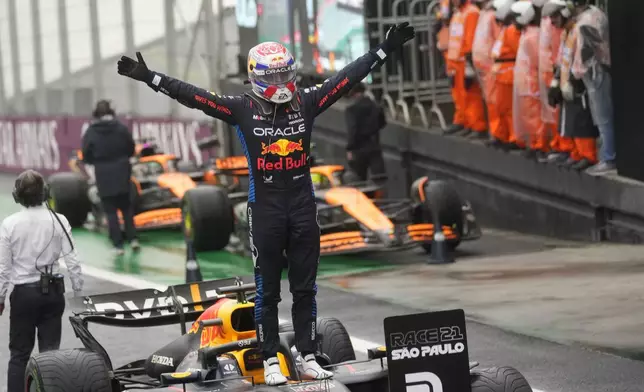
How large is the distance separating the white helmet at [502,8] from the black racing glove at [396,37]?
31.3 feet

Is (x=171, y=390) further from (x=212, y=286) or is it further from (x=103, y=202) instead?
(x=103, y=202)

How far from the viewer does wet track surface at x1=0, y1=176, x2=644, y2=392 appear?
34.7ft

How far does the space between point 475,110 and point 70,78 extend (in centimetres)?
1577

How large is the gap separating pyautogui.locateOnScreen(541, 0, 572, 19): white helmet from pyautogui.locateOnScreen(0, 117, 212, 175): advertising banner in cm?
1110

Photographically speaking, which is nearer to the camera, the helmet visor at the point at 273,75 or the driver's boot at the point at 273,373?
the driver's boot at the point at 273,373

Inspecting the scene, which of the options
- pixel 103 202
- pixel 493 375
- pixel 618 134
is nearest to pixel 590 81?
pixel 618 134

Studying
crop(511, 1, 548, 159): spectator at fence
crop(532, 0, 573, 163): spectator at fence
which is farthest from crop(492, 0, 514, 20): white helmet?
crop(532, 0, 573, 163): spectator at fence

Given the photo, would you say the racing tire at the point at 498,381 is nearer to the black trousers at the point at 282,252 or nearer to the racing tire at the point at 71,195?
the black trousers at the point at 282,252

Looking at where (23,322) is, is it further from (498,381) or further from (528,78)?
(528,78)

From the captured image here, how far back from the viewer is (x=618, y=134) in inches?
675

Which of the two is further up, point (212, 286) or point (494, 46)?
point (494, 46)

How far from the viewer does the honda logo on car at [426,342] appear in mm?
7801

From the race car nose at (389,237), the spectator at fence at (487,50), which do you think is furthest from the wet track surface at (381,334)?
the spectator at fence at (487,50)

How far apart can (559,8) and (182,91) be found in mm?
9465
